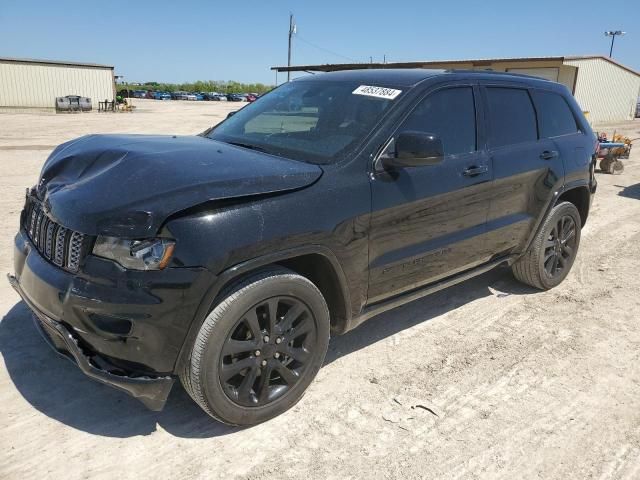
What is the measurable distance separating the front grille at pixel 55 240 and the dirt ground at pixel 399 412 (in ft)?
2.94

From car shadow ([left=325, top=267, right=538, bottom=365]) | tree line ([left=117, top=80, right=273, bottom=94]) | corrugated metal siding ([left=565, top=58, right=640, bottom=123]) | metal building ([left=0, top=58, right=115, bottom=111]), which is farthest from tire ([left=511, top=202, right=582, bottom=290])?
tree line ([left=117, top=80, right=273, bottom=94])

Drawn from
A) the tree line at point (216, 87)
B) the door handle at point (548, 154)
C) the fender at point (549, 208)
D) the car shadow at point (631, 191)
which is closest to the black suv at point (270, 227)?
the door handle at point (548, 154)

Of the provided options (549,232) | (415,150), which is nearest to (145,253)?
(415,150)

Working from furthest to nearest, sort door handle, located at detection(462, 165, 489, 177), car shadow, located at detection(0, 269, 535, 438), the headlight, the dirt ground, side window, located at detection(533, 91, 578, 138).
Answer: side window, located at detection(533, 91, 578, 138), door handle, located at detection(462, 165, 489, 177), car shadow, located at detection(0, 269, 535, 438), the dirt ground, the headlight

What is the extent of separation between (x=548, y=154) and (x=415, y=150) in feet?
6.69

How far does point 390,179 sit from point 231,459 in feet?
5.89

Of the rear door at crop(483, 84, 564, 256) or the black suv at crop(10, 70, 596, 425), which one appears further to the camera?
the rear door at crop(483, 84, 564, 256)

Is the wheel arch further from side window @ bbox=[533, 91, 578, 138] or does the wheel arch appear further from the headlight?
the headlight

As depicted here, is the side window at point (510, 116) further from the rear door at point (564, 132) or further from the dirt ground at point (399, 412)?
the dirt ground at point (399, 412)

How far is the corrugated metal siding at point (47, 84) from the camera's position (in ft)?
123

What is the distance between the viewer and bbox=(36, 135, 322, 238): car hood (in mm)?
2404

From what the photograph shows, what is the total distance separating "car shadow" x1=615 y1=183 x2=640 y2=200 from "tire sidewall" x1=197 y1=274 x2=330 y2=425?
8.81 meters

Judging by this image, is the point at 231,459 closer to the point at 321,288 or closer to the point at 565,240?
the point at 321,288

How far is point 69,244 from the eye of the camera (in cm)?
255
